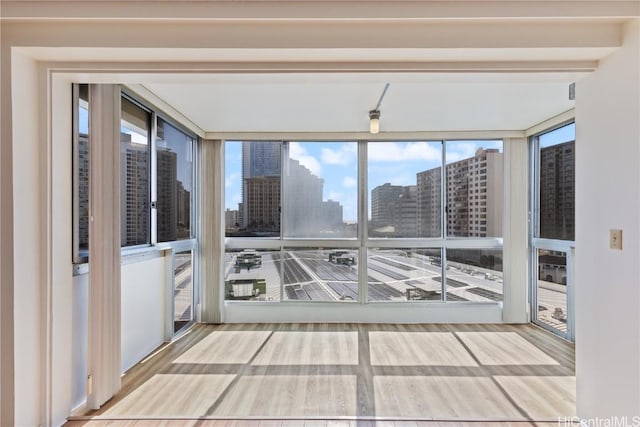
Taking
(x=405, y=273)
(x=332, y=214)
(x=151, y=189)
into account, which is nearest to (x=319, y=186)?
(x=332, y=214)

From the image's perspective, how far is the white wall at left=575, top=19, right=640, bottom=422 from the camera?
65.9 inches

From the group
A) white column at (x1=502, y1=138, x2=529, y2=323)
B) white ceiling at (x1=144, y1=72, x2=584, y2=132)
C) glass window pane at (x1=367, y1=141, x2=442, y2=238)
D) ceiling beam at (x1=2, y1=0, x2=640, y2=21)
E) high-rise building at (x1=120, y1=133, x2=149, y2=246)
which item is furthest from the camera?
glass window pane at (x1=367, y1=141, x2=442, y2=238)

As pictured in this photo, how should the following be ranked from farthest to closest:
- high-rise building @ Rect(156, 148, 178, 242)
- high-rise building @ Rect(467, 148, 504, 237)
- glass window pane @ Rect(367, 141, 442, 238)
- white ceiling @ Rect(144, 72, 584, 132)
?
1. glass window pane @ Rect(367, 141, 442, 238)
2. high-rise building @ Rect(467, 148, 504, 237)
3. high-rise building @ Rect(156, 148, 178, 242)
4. white ceiling @ Rect(144, 72, 584, 132)

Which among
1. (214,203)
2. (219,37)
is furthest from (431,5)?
(214,203)

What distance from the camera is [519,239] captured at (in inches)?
169

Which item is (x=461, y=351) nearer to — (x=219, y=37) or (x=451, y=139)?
(x=451, y=139)

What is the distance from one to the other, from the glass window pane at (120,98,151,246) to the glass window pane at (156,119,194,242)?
21 cm

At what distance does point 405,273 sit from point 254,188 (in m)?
2.41

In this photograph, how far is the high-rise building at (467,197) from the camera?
442 centimetres

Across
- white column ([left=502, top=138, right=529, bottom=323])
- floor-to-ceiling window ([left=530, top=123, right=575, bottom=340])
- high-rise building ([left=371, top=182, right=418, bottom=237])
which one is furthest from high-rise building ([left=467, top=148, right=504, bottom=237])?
high-rise building ([left=371, top=182, right=418, bottom=237])

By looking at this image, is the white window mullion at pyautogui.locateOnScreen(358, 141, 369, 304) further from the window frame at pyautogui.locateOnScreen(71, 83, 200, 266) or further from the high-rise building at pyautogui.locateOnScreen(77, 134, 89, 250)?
the high-rise building at pyautogui.locateOnScreen(77, 134, 89, 250)

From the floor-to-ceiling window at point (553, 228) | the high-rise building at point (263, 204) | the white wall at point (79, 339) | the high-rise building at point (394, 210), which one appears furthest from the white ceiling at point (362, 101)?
the white wall at point (79, 339)

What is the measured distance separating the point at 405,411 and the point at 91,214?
259cm

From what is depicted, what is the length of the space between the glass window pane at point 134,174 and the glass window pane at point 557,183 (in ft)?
14.9
